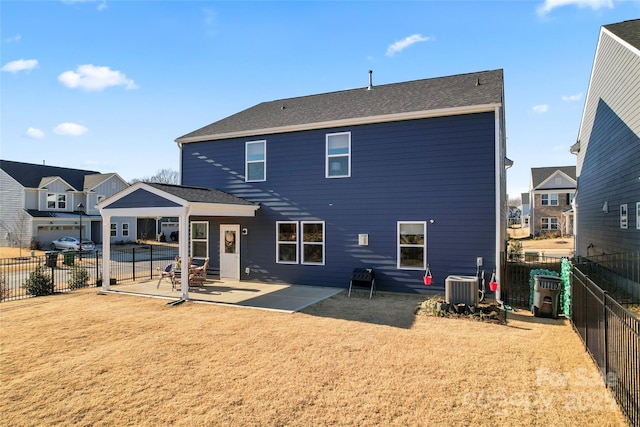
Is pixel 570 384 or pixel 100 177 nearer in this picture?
pixel 570 384

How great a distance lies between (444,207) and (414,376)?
647 cm

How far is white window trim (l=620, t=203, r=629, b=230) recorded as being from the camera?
11.1 metres

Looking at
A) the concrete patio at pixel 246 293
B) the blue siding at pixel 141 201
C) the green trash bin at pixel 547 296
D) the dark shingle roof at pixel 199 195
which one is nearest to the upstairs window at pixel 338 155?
the dark shingle roof at pixel 199 195

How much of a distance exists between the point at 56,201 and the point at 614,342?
40346mm

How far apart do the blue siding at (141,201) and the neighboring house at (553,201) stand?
40436mm

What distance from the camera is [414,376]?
5039 millimetres

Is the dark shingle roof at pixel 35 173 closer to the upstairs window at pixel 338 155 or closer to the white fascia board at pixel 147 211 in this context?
the white fascia board at pixel 147 211

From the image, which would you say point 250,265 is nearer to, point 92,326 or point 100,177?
point 92,326

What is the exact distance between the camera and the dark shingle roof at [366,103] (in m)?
11.0

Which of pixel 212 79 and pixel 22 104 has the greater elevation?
pixel 212 79

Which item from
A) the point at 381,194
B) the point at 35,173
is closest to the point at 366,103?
the point at 381,194

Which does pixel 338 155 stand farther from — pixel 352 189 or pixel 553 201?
pixel 553 201

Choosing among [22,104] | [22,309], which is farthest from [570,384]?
[22,104]

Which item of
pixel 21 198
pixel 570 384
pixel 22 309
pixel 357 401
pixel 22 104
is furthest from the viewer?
pixel 21 198
